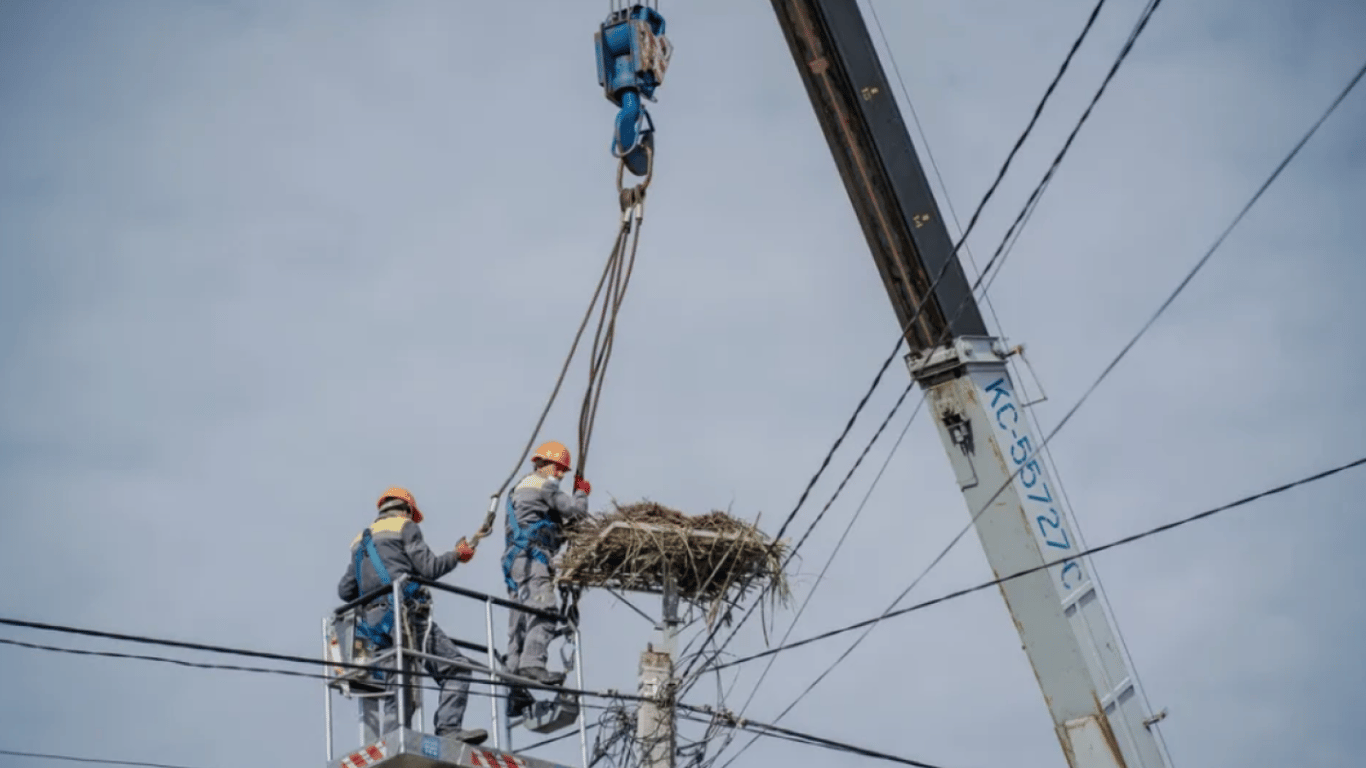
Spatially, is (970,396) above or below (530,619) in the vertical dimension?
above

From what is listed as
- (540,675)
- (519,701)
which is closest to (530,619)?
(540,675)

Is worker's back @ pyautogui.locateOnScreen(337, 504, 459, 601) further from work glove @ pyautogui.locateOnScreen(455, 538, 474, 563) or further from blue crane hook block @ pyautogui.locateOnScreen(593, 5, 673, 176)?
blue crane hook block @ pyautogui.locateOnScreen(593, 5, 673, 176)

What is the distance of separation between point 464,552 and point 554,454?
46.7 inches

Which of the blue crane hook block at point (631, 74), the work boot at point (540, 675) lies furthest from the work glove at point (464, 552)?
the blue crane hook block at point (631, 74)

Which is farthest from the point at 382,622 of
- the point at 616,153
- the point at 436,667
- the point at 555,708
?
the point at 616,153

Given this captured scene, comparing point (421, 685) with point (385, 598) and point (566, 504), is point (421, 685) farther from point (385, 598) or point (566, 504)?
point (566, 504)

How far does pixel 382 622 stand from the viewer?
14.8 meters

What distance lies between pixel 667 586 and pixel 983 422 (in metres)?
2.86

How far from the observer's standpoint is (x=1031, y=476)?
580 inches

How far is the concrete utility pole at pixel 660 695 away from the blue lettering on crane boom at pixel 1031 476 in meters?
2.92

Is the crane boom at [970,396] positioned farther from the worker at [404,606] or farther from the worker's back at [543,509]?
the worker at [404,606]

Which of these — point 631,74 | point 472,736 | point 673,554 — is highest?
point 631,74

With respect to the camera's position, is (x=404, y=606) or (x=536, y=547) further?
(x=536, y=547)

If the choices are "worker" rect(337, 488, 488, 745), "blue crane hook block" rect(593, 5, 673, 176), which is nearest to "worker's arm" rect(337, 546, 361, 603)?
"worker" rect(337, 488, 488, 745)
